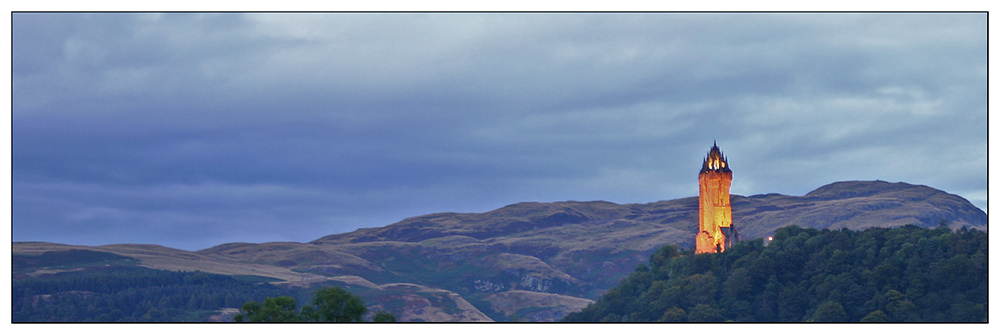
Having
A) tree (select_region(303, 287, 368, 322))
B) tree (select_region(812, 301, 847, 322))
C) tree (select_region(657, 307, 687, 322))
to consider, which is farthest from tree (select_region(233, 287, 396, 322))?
tree (select_region(657, 307, 687, 322))

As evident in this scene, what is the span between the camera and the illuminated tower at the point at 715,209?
18312cm

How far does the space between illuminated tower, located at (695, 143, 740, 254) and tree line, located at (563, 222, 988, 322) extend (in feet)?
21.1

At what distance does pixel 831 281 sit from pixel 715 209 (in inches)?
1416

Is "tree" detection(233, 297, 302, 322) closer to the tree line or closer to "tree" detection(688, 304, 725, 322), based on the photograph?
"tree" detection(688, 304, 725, 322)

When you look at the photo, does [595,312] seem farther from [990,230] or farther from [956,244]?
[990,230]

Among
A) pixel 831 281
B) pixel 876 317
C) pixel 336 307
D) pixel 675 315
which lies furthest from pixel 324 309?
pixel 831 281

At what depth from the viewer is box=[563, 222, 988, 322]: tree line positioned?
475ft

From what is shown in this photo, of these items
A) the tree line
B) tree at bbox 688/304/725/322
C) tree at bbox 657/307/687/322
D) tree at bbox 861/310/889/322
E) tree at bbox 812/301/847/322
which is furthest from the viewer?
tree at bbox 657/307/687/322

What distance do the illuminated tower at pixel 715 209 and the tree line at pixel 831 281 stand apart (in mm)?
6429

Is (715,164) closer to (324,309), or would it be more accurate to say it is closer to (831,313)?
(831,313)

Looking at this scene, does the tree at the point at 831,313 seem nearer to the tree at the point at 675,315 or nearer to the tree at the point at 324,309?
the tree at the point at 675,315

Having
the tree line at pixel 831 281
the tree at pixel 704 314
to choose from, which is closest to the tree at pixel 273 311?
the tree at pixel 704 314

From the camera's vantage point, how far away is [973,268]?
147125 millimetres

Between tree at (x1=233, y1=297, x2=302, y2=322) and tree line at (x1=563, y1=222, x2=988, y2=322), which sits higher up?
tree line at (x1=563, y1=222, x2=988, y2=322)
